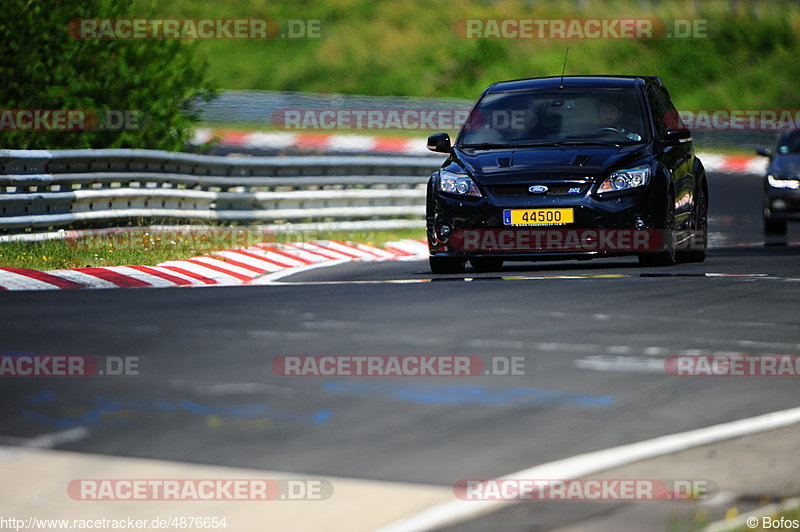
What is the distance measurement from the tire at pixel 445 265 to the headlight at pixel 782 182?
310 inches

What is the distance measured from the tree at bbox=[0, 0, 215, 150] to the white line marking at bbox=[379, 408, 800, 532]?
14.1 metres

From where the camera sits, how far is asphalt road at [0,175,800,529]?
6293mm

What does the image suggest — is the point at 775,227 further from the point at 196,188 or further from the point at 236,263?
the point at 236,263

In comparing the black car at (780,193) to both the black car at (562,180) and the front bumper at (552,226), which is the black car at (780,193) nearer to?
the black car at (562,180)

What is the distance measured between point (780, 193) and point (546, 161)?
7.76m

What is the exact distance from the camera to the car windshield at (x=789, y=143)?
2094cm

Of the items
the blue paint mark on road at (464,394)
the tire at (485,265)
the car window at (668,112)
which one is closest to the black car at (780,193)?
the car window at (668,112)

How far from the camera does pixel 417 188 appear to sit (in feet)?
72.9

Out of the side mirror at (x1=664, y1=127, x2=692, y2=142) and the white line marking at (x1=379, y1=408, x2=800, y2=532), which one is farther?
the side mirror at (x1=664, y1=127, x2=692, y2=142)

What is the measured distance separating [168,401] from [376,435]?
112cm

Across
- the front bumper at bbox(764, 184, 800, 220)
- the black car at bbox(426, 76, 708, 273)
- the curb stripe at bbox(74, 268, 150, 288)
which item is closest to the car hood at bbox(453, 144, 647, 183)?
the black car at bbox(426, 76, 708, 273)

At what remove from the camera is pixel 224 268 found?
14656 millimetres

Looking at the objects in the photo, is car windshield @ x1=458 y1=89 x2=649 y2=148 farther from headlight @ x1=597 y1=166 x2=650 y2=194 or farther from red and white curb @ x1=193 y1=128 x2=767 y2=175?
red and white curb @ x1=193 y1=128 x2=767 y2=175

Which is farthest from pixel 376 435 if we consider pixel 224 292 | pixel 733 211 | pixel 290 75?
pixel 290 75
